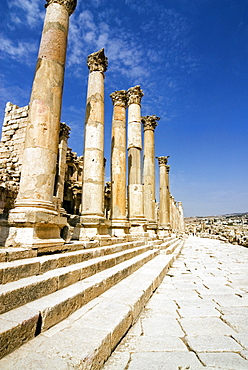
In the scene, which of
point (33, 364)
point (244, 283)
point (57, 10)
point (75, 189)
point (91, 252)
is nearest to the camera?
point (33, 364)

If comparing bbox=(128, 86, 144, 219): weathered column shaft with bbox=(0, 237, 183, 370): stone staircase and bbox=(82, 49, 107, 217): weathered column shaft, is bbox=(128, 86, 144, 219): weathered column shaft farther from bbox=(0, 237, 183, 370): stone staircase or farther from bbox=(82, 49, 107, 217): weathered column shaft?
bbox=(0, 237, 183, 370): stone staircase

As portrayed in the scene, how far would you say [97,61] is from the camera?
8.88 metres

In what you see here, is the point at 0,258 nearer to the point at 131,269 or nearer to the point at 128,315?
the point at 128,315

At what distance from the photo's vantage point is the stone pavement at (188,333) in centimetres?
198

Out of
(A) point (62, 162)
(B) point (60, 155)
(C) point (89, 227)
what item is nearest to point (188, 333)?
(C) point (89, 227)

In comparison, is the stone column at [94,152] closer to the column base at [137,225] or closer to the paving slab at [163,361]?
the column base at [137,225]

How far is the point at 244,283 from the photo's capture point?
5.27 m

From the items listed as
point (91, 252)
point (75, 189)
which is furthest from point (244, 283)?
point (75, 189)

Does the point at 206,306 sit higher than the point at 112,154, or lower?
lower

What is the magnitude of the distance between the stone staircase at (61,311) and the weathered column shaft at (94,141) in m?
3.75

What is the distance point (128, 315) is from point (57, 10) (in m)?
6.97

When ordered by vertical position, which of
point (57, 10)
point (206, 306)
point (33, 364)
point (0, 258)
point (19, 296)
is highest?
point (57, 10)

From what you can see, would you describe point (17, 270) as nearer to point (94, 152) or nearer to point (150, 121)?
point (94, 152)

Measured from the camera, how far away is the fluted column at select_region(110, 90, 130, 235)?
390 inches
